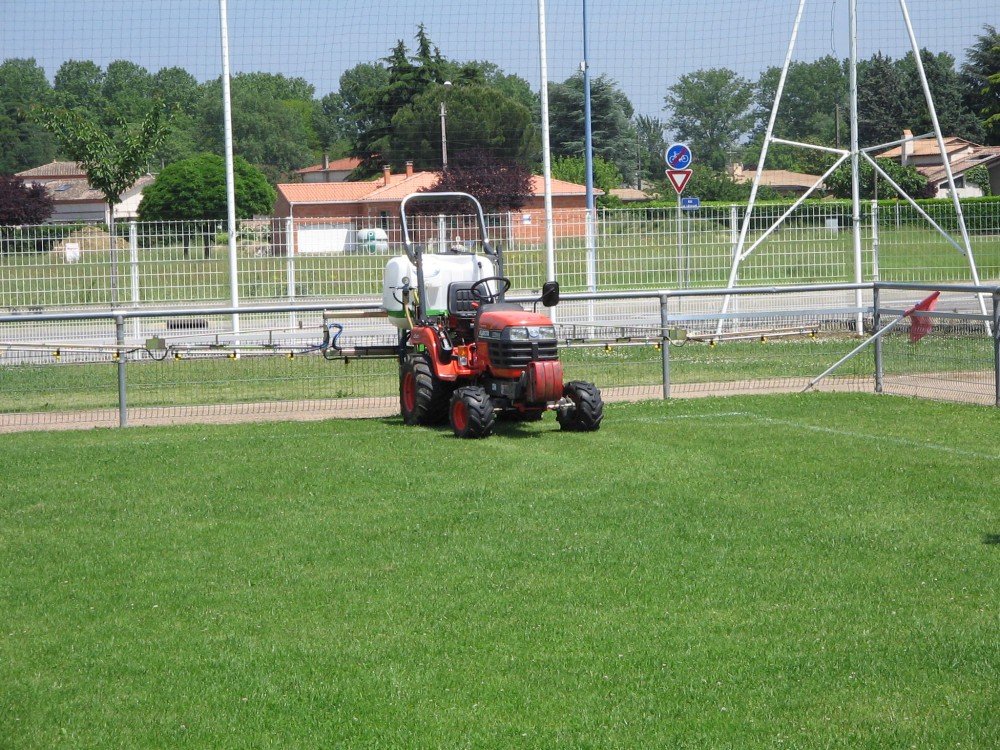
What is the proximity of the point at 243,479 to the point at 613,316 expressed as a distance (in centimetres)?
1122

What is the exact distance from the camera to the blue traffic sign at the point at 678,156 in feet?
75.2

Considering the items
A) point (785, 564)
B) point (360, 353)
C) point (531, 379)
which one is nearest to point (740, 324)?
point (360, 353)

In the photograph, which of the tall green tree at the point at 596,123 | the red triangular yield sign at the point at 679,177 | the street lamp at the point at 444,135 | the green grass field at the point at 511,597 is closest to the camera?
the green grass field at the point at 511,597

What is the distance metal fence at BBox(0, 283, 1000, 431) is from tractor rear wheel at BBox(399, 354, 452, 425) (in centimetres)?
118

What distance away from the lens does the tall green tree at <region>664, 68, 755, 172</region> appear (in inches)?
1096

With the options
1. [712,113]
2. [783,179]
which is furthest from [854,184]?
[783,179]

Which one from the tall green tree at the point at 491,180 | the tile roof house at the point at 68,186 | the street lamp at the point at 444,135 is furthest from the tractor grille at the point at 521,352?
the tile roof house at the point at 68,186

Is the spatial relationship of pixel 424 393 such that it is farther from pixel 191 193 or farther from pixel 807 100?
pixel 807 100

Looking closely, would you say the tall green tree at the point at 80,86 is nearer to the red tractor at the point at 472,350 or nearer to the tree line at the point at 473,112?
the tree line at the point at 473,112

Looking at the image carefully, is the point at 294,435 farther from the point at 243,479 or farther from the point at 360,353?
the point at 243,479

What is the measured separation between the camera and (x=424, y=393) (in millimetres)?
12773

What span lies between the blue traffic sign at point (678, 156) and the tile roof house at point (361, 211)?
1950mm

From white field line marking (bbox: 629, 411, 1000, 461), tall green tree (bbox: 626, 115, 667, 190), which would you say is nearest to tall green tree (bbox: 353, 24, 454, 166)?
white field line marking (bbox: 629, 411, 1000, 461)

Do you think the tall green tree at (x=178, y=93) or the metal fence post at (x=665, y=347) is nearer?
the metal fence post at (x=665, y=347)
